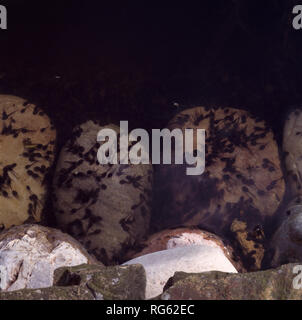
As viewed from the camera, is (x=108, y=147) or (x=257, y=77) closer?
(x=108, y=147)

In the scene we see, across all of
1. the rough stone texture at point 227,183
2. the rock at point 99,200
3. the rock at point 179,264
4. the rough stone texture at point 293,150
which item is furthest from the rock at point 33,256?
the rough stone texture at point 293,150

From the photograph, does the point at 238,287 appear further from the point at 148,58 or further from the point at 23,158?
the point at 148,58

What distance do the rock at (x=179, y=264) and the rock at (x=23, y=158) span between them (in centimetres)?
213

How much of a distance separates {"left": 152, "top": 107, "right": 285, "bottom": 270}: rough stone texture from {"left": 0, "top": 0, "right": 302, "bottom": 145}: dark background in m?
0.46

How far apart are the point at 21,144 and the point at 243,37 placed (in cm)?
429

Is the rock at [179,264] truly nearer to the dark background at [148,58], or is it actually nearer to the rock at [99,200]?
the rock at [99,200]

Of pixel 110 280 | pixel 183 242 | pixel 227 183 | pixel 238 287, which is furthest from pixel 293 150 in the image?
pixel 110 280

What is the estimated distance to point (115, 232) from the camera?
4555 mm

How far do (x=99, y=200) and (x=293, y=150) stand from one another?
10.2 feet

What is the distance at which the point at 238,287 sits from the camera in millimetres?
2158

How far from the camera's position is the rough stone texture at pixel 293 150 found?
16.0ft
